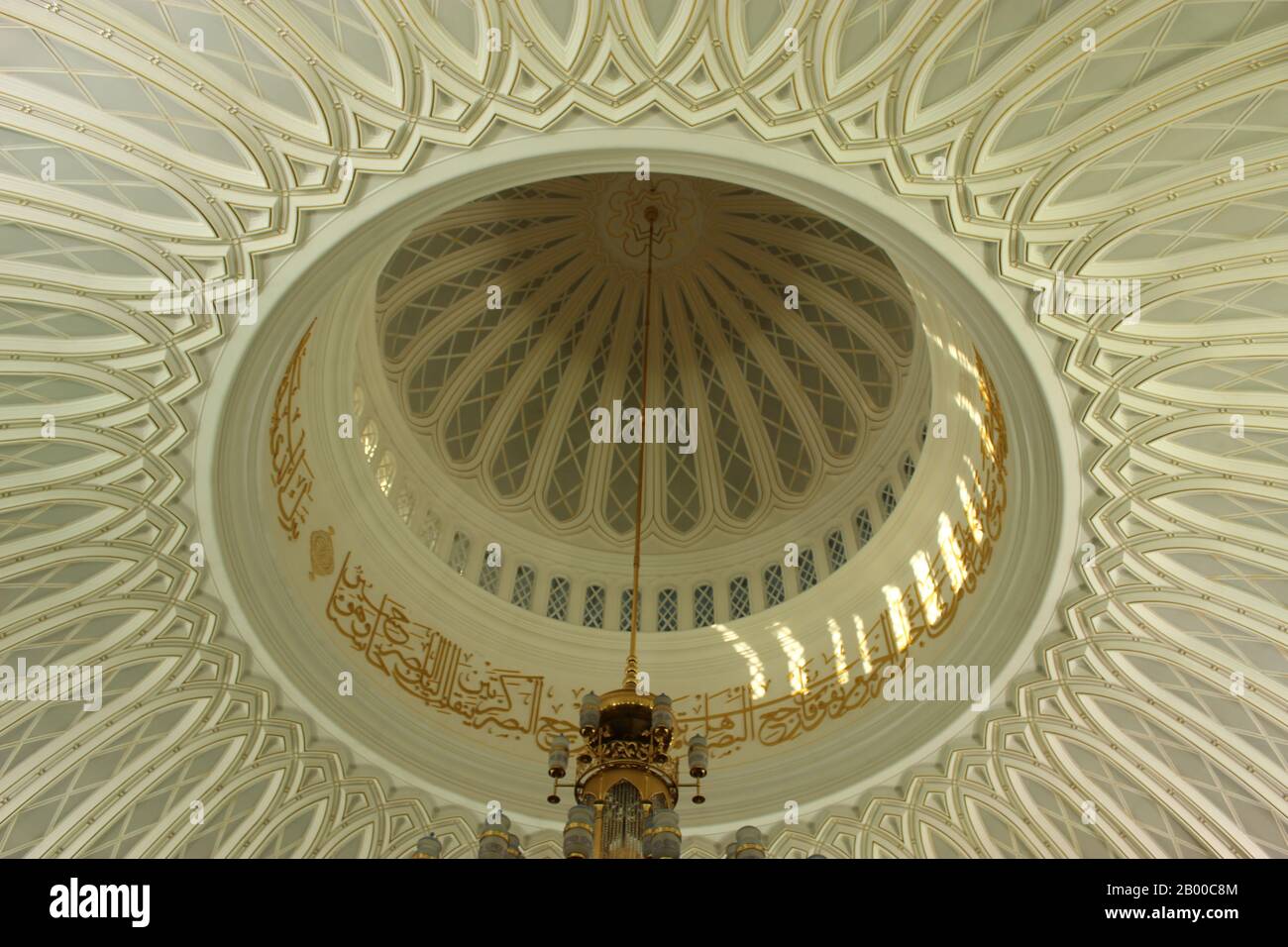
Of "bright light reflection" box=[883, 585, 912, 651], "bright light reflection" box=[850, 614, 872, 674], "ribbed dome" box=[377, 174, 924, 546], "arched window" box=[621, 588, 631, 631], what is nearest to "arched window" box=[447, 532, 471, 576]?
"ribbed dome" box=[377, 174, 924, 546]

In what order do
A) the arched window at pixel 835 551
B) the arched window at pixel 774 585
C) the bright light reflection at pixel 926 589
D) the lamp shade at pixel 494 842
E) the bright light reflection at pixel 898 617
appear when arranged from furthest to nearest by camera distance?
1. the arched window at pixel 774 585
2. the arched window at pixel 835 551
3. the bright light reflection at pixel 898 617
4. the bright light reflection at pixel 926 589
5. the lamp shade at pixel 494 842

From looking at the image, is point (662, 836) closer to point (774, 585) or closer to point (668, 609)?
point (774, 585)

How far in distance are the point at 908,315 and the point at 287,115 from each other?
829 cm

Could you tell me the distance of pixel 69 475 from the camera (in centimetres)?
816

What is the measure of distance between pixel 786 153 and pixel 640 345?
7616mm

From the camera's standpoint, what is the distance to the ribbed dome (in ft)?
43.7

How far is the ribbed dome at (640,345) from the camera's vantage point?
13.3 metres

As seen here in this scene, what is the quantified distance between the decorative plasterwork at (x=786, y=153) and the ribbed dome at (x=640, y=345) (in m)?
4.46

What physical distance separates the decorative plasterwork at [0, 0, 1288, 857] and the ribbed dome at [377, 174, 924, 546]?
4.46 metres

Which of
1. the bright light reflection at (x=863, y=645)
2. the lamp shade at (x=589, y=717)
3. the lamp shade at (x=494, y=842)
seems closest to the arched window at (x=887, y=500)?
the bright light reflection at (x=863, y=645)

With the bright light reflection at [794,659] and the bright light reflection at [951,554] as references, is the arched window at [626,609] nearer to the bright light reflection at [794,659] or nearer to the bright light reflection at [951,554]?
the bright light reflection at [794,659]

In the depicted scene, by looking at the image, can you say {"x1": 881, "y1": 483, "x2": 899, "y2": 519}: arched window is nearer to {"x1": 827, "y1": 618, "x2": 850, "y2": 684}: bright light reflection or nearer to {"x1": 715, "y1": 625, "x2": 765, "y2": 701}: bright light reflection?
{"x1": 827, "y1": 618, "x2": 850, "y2": 684}: bright light reflection
